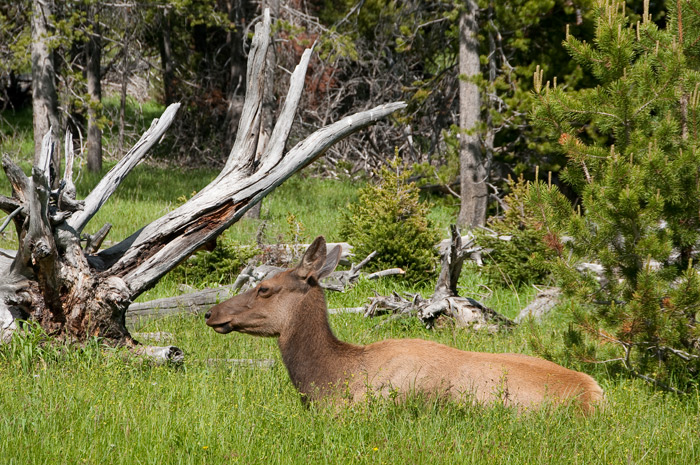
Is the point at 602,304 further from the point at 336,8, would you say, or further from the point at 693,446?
the point at 336,8

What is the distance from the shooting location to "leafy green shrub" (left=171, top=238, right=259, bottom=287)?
403 inches

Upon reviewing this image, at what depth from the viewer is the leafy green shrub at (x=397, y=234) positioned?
10.3 meters

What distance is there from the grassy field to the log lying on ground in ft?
4.98

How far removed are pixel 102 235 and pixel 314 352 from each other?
107 inches

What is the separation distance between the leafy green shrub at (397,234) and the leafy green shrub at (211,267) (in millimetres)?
1727

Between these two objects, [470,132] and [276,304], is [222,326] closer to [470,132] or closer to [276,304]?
[276,304]

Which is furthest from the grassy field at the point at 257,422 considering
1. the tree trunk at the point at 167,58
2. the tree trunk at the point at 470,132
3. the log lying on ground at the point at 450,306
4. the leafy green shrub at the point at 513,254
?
the tree trunk at the point at 167,58

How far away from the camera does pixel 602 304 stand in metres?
6.25

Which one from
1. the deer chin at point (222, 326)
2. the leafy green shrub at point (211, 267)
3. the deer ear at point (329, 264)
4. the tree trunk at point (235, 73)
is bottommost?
the deer chin at point (222, 326)

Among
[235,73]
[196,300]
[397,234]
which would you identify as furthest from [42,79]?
[397,234]

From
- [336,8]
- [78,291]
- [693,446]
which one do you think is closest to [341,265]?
[78,291]

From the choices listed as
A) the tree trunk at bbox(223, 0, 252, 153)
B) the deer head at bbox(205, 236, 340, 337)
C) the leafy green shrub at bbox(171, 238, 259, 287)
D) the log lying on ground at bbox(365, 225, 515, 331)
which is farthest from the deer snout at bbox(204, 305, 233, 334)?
the tree trunk at bbox(223, 0, 252, 153)

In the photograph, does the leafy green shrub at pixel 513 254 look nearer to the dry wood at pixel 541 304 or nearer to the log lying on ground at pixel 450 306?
the dry wood at pixel 541 304

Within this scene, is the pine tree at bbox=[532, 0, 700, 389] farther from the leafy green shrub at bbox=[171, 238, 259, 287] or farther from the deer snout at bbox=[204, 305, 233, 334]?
the leafy green shrub at bbox=[171, 238, 259, 287]
